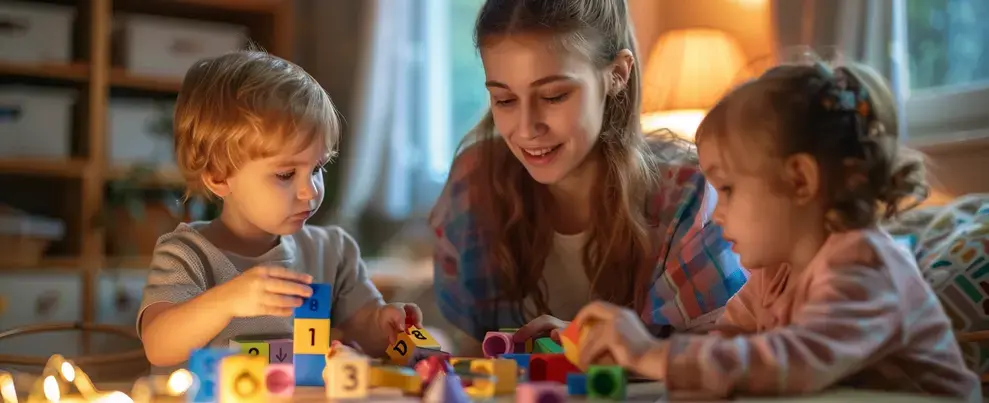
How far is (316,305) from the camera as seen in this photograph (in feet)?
3.31

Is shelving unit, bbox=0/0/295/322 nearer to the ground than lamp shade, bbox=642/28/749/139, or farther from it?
nearer to the ground

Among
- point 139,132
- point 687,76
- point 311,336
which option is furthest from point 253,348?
point 139,132

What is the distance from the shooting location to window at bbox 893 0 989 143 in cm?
214

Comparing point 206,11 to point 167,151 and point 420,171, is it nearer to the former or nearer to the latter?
point 167,151

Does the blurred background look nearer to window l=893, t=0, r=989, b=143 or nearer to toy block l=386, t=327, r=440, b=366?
window l=893, t=0, r=989, b=143

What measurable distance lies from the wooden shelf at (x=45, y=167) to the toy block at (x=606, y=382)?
274 centimetres

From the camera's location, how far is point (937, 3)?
2328 millimetres

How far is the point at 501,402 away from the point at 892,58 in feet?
5.64

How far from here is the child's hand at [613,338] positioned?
2.63 feet

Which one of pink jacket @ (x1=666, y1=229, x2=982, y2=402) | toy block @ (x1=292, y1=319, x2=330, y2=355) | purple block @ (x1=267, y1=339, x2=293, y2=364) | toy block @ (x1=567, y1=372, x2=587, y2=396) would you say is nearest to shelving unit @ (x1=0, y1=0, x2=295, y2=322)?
purple block @ (x1=267, y1=339, x2=293, y2=364)

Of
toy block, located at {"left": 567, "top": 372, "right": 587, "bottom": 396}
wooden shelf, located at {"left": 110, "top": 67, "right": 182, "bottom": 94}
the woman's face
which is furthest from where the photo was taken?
wooden shelf, located at {"left": 110, "top": 67, "right": 182, "bottom": 94}

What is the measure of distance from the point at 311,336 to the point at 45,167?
245 cm

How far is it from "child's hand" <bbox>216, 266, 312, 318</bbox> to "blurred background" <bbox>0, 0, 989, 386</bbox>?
1253mm

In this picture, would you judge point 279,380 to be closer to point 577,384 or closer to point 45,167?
point 577,384
